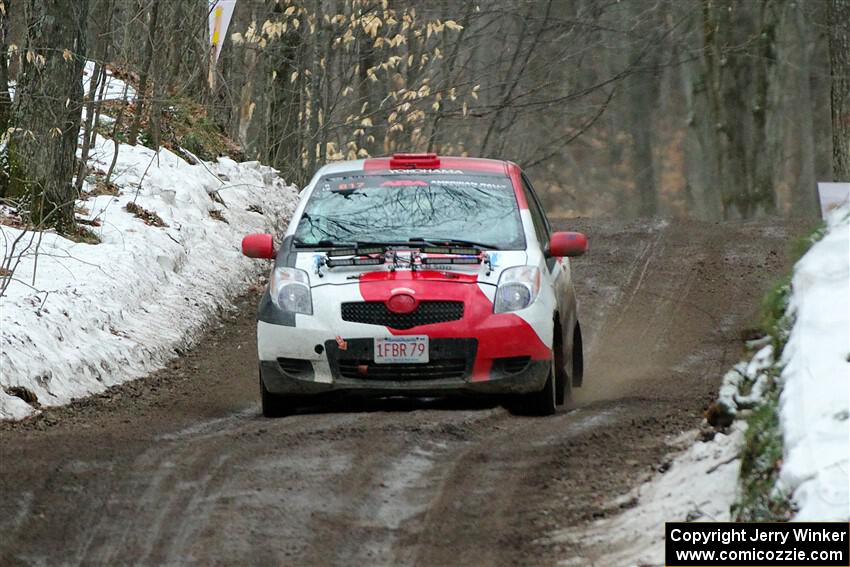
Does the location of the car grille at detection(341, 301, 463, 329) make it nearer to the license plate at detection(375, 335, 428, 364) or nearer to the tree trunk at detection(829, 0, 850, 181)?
the license plate at detection(375, 335, 428, 364)

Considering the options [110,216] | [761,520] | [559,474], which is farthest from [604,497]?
[110,216]

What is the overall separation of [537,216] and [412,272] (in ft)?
5.28

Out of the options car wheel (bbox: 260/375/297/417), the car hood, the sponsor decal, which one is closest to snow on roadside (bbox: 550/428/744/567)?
the car hood

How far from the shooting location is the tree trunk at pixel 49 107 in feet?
41.9

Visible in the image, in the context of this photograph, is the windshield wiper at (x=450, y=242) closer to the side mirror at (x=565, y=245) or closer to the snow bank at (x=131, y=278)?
the side mirror at (x=565, y=245)

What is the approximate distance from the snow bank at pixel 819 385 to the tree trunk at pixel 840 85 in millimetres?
9851

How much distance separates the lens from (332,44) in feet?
69.6

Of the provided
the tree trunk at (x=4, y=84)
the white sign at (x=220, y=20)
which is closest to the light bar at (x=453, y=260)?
the tree trunk at (x=4, y=84)

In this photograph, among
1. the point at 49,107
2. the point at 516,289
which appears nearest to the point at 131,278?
the point at 49,107

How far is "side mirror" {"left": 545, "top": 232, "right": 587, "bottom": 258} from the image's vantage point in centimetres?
972

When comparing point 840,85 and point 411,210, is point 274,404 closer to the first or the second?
point 411,210

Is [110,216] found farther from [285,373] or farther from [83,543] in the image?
[83,543]

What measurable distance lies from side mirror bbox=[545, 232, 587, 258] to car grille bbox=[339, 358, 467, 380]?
124 centimetres

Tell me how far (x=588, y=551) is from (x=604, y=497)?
0.71m
